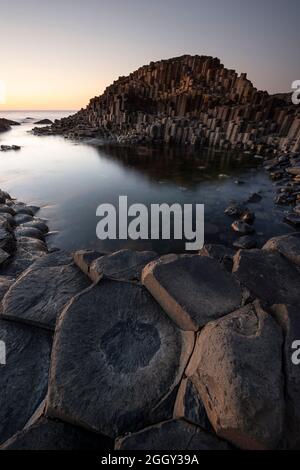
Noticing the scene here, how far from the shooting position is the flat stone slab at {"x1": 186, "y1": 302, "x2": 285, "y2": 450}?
140 cm

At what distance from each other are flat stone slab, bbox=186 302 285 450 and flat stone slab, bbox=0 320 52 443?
1.26 meters

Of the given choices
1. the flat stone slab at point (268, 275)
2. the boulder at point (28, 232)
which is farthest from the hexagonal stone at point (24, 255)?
the flat stone slab at point (268, 275)

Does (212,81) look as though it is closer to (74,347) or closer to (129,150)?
(129,150)

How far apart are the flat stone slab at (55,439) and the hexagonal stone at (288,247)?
297 centimetres

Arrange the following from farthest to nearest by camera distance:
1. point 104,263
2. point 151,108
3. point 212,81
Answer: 1. point 212,81
2. point 151,108
3. point 104,263

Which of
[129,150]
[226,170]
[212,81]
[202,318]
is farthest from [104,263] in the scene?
[212,81]

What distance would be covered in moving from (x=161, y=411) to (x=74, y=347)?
0.84 metres

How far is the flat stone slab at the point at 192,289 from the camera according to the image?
2104mm

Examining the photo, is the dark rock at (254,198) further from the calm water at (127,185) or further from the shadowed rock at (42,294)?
the shadowed rock at (42,294)

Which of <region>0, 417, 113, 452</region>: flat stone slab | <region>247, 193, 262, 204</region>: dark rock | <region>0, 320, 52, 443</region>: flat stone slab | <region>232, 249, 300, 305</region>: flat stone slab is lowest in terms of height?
<region>247, 193, 262, 204</region>: dark rock

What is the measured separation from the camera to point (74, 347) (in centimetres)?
199

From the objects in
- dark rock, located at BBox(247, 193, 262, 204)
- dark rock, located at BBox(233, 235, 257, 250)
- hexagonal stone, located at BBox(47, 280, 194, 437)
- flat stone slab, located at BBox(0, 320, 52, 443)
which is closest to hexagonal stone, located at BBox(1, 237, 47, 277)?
flat stone slab, located at BBox(0, 320, 52, 443)

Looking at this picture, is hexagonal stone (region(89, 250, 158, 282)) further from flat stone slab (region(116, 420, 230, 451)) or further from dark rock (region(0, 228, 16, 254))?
dark rock (region(0, 228, 16, 254))

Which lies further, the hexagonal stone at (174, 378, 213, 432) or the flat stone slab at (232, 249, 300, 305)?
the flat stone slab at (232, 249, 300, 305)
